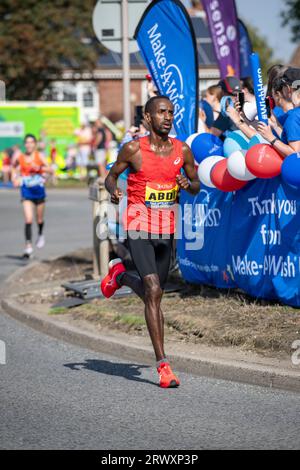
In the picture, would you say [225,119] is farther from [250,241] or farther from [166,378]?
[166,378]

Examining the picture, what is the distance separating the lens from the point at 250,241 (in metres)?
8.57

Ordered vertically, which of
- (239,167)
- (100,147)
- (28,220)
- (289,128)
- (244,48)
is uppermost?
(244,48)

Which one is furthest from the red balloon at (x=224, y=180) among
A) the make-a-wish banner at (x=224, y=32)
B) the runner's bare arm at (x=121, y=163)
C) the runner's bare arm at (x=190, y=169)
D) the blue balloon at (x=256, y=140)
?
the make-a-wish banner at (x=224, y=32)

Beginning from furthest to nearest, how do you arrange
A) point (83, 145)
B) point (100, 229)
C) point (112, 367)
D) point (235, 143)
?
1. point (83, 145)
2. point (100, 229)
3. point (235, 143)
4. point (112, 367)

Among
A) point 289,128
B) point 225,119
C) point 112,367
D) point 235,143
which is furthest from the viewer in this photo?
point 225,119

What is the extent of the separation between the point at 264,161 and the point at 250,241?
3.23ft

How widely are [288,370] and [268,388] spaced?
19 cm

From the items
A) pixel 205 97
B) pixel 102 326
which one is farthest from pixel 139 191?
pixel 205 97

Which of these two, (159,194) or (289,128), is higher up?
(289,128)

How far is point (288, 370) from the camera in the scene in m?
6.69

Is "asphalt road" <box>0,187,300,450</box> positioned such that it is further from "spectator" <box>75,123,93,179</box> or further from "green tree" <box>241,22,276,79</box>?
"green tree" <box>241,22,276,79</box>

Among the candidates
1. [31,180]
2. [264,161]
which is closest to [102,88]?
[31,180]
